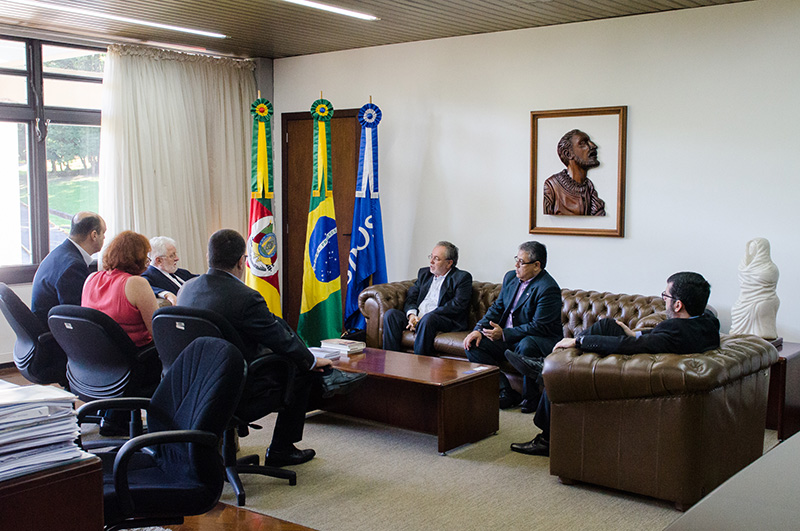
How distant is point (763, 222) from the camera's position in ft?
18.5

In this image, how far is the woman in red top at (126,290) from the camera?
14.0 feet

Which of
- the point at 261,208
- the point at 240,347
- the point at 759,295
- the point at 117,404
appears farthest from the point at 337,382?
the point at 261,208

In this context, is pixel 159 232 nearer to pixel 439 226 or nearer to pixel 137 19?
pixel 137 19

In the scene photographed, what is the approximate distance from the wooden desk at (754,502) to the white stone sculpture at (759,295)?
4.06 metres

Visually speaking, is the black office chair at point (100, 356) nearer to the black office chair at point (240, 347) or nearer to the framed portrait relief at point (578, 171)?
the black office chair at point (240, 347)

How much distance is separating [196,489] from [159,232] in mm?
5178

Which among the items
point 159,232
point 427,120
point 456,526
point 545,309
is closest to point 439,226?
point 427,120

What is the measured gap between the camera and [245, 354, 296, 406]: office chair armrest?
379 centimetres

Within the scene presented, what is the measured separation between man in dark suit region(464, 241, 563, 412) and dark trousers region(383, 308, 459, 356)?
450 mm

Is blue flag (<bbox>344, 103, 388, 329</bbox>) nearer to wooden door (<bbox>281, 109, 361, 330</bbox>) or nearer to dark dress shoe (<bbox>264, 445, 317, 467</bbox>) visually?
wooden door (<bbox>281, 109, 361, 330</bbox>)

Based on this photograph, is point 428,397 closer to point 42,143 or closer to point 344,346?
point 344,346

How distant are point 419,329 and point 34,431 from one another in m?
4.44

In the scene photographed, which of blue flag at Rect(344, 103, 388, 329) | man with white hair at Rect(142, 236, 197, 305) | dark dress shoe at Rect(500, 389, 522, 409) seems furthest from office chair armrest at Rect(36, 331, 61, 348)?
blue flag at Rect(344, 103, 388, 329)

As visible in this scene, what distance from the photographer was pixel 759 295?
5.31 metres
